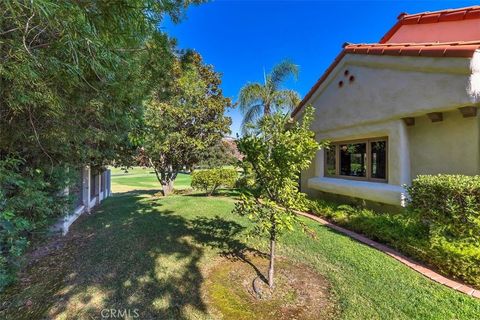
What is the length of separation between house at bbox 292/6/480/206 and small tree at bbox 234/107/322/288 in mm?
4592

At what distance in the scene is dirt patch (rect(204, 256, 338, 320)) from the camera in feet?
13.2

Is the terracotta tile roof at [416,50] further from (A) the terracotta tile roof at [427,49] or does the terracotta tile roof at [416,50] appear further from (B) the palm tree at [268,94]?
(B) the palm tree at [268,94]

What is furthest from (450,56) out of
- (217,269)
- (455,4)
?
(217,269)

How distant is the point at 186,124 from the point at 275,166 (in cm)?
1337

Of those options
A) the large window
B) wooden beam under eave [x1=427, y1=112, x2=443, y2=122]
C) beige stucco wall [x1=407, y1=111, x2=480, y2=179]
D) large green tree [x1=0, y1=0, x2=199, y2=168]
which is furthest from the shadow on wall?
wooden beam under eave [x1=427, y1=112, x2=443, y2=122]

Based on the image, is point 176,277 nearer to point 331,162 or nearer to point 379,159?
point 379,159

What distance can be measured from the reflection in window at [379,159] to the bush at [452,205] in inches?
119

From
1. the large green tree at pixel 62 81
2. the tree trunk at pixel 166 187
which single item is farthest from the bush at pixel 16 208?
the tree trunk at pixel 166 187

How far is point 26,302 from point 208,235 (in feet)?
13.6

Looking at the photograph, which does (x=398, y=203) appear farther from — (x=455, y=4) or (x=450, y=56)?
(x=455, y=4)

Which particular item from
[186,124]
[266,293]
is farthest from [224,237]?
[186,124]

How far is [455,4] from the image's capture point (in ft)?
32.3

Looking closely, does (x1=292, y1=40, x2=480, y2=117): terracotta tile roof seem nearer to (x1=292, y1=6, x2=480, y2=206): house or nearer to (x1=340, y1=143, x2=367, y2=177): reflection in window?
(x1=292, y1=6, x2=480, y2=206): house

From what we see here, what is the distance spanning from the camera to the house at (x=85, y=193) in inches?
313
